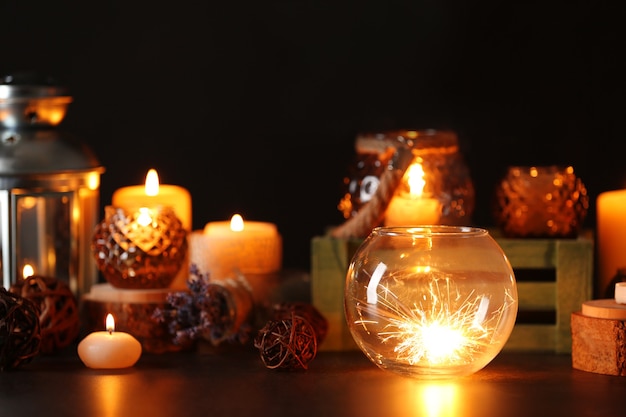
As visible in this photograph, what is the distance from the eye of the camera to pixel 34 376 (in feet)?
3.53

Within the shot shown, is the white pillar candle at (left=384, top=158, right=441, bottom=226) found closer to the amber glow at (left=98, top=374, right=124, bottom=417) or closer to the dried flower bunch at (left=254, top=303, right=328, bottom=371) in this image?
the dried flower bunch at (left=254, top=303, right=328, bottom=371)

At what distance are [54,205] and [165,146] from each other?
0.31m

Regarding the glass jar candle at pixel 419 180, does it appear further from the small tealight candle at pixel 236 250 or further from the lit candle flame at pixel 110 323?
the lit candle flame at pixel 110 323

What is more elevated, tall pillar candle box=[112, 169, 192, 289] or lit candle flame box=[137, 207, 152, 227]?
tall pillar candle box=[112, 169, 192, 289]

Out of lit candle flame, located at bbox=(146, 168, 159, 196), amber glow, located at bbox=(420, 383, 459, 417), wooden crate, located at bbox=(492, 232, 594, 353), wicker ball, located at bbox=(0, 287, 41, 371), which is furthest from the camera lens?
lit candle flame, located at bbox=(146, 168, 159, 196)

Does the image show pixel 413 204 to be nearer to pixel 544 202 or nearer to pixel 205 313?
pixel 544 202

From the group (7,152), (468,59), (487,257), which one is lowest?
(487,257)

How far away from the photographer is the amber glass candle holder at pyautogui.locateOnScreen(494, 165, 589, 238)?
1.19 meters

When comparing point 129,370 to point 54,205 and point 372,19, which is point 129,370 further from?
point 372,19

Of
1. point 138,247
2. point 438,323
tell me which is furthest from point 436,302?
point 138,247

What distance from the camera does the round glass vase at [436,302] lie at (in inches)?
39.4

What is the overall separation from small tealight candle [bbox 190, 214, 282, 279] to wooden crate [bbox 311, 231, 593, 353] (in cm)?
8

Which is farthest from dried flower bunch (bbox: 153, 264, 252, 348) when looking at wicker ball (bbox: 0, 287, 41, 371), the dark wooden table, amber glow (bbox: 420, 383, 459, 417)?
amber glow (bbox: 420, 383, 459, 417)

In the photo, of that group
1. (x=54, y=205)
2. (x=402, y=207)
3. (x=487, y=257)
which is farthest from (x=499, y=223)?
(x=54, y=205)
